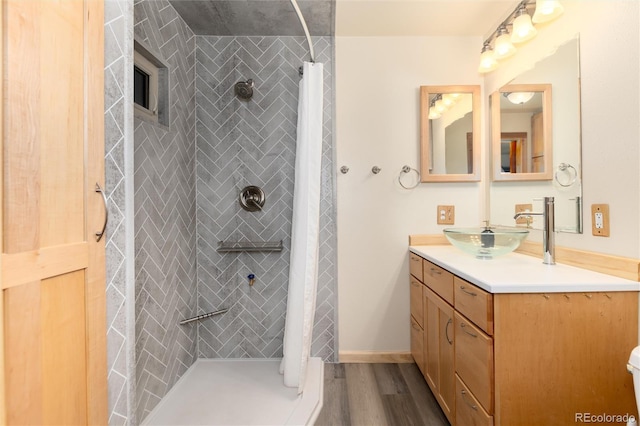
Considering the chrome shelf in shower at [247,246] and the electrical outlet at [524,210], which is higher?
the electrical outlet at [524,210]

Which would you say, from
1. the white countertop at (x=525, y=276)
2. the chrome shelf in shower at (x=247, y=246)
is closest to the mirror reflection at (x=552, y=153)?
the white countertop at (x=525, y=276)

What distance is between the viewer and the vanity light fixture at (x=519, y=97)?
1.83 metres

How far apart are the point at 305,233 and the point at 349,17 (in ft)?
4.92

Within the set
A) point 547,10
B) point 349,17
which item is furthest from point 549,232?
point 349,17

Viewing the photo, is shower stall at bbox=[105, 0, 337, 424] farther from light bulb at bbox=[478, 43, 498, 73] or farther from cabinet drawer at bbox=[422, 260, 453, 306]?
light bulb at bbox=[478, 43, 498, 73]

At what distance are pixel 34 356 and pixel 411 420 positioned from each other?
1.70 meters

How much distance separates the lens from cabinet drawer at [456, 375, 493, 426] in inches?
47.4

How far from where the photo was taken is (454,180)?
2297 millimetres

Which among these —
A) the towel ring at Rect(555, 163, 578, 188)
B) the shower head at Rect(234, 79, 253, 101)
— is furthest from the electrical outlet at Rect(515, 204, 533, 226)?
the shower head at Rect(234, 79, 253, 101)

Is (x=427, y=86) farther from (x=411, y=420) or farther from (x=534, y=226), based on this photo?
(x=411, y=420)

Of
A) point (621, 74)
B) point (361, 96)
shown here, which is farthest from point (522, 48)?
point (361, 96)

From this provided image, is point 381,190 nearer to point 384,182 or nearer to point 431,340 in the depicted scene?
point 384,182

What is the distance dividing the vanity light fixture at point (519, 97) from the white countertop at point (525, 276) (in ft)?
3.07

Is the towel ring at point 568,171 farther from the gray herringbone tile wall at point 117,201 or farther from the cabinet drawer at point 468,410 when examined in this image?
the gray herringbone tile wall at point 117,201
